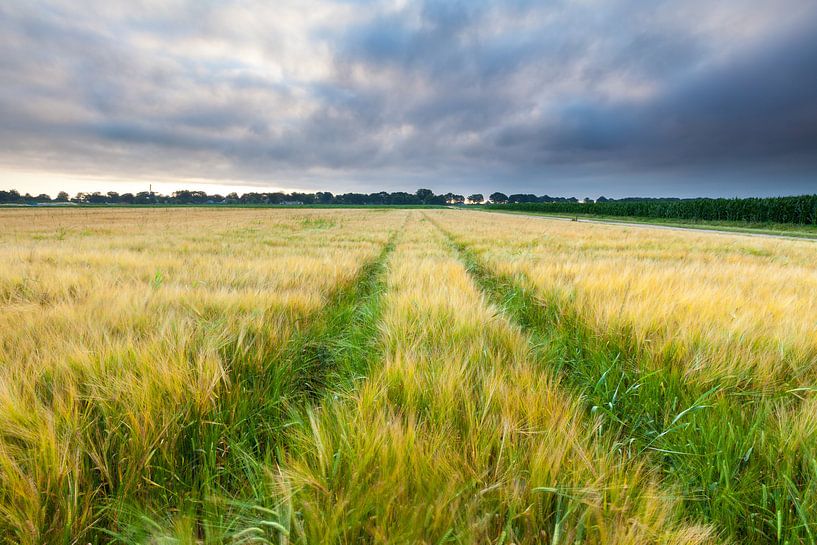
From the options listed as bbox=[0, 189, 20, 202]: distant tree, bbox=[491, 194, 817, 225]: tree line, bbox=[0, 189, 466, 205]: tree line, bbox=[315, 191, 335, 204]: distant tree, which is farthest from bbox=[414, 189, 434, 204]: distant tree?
bbox=[0, 189, 20, 202]: distant tree

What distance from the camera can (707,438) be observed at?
47.7 inches

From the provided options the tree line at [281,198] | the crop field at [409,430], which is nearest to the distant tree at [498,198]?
the tree line at [281,198]

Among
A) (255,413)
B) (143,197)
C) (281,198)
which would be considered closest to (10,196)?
(143,197)

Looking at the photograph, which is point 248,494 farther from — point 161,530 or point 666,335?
point 666,335

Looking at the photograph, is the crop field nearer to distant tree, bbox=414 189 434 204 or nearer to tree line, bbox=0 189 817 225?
tree line, bbox=0 189 817 225

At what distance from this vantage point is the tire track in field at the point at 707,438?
3.11ft

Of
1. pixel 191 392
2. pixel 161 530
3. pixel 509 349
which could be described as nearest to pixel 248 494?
pixel 161 530

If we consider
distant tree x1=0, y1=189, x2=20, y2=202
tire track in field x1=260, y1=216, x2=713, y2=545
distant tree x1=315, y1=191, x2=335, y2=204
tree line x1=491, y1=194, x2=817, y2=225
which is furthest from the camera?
distant tree x1=315, y1=191, x2=335, y2=204

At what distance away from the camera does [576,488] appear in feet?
2.88

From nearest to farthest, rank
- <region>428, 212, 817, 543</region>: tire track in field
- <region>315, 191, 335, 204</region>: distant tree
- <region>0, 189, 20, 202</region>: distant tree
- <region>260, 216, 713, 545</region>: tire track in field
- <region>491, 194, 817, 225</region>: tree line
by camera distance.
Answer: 1. <region>260, 216, 713, 545</region>: tire track in field
2. <region>428, 212, 817, 543</region>: tire track in field
3. <region>491, 194, 817, 225</region>: tree line
4. <region>0, 189, 20, 202</region>: distant tree
5. <region>315, 191, 335, 204</region>: distant tree

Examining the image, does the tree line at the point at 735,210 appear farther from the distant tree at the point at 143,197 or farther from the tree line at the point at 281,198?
the distant tree at the point at 143,197

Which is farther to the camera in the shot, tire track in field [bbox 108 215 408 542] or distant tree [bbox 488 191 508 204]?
distant tree [bbox 488 191 508 204]

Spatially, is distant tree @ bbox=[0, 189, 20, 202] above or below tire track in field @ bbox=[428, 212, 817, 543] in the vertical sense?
above

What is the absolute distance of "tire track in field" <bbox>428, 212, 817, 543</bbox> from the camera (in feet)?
3.11
